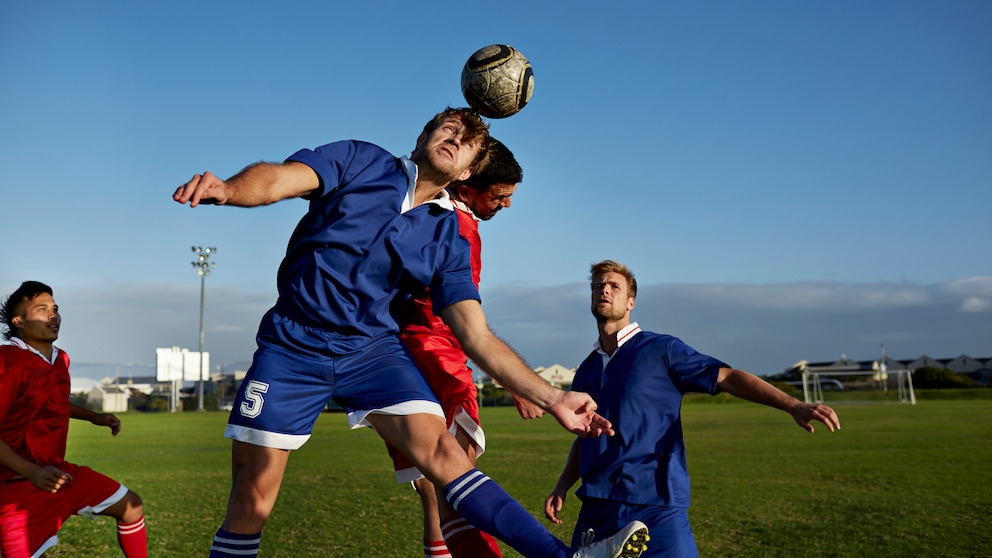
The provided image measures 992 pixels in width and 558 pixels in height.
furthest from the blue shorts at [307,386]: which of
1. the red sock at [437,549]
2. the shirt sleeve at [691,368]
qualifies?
the shirt sleeve at [691,368]

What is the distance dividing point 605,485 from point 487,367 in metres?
1.16

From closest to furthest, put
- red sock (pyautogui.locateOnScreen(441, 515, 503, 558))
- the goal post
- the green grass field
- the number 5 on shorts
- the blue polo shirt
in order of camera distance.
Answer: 1. the number 5 on shorts
2. the blue polo shirt
3. red sock (pyautogui.locateOnScreen(441, 515, 503, 558))
4. the green grass field
5. the goal post

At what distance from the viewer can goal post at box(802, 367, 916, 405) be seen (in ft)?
151

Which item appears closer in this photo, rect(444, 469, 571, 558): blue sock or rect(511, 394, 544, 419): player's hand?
rect(444, 469, 571, 558): blue sock

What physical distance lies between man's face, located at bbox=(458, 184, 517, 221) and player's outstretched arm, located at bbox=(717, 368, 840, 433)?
1591 mm

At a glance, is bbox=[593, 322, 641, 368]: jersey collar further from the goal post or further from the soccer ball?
the goal post

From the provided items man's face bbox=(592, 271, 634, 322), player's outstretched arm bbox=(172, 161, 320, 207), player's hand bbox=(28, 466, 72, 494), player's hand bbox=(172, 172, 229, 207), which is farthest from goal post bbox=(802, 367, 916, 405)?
player's hand bbox=(172, 172, 229, 207)

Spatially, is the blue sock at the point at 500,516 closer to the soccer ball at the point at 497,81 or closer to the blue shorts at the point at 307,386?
the blue shorts at the point at 307,386

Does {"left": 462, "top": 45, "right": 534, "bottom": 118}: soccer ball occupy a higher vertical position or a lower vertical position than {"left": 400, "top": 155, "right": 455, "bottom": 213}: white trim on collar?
higher

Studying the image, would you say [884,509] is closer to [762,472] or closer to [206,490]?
[762,472]

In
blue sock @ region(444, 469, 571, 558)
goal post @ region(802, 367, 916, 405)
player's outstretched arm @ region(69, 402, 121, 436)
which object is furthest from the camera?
goal post @ region(802, 367, 916, 405)

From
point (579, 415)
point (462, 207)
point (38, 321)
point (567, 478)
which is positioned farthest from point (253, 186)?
point (38, 321)

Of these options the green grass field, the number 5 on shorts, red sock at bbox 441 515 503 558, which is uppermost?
the number 5 on shorts

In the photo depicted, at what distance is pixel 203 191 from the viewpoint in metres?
2.78
